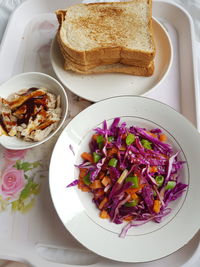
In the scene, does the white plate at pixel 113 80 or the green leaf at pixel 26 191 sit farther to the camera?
the white plate at pixel 113 80

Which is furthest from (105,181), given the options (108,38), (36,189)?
(108,38)

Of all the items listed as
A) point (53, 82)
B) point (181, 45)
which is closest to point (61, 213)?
point (53, 82)

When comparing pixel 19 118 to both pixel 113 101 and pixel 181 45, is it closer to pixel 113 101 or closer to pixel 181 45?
pixel 113 101

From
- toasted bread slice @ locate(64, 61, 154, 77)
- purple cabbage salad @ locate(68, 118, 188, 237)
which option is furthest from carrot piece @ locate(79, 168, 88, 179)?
toasted bread slice @ locate(64, 61, 154, 77)

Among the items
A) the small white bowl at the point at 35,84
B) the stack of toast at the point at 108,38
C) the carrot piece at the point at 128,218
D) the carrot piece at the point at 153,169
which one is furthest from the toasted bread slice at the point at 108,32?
the carrot piece at the point at 128,218

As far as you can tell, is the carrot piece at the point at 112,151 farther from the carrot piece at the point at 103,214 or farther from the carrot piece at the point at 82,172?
the carrot piece at the point at 103,214
